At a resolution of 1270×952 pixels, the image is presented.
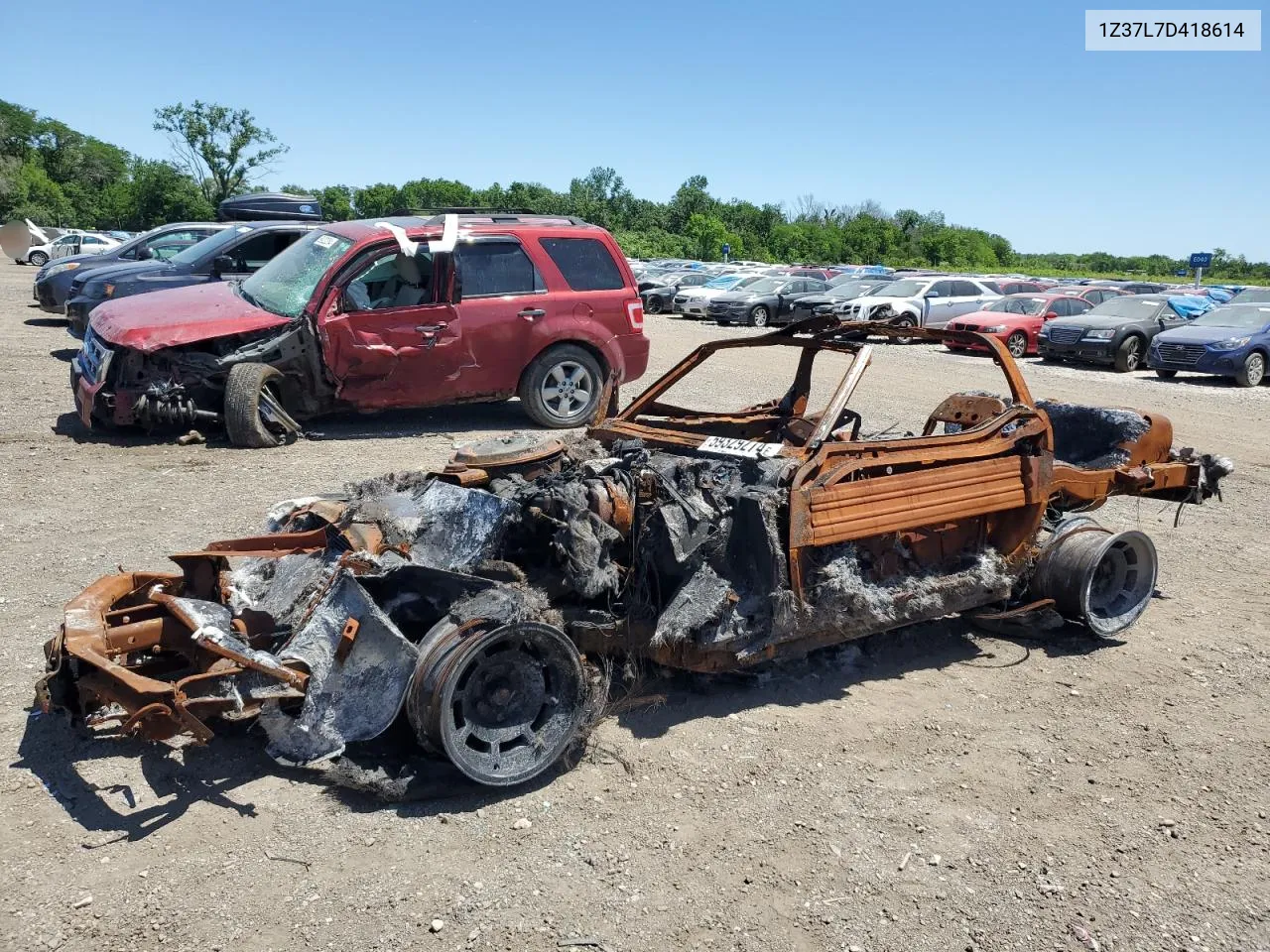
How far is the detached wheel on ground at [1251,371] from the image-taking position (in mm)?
16641

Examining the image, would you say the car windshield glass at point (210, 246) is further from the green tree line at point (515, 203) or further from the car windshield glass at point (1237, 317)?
the green tree line at point (515, 203)

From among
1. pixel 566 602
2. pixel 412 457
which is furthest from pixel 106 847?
pixel 412 457

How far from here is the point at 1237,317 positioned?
18.2m

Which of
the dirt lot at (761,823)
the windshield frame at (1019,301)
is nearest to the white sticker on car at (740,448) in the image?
the dirt lot at (761,823)

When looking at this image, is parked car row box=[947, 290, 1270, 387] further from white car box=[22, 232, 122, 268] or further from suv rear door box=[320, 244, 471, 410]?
white car box=[22, 232, 122, 268]

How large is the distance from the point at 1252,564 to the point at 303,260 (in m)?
8.57

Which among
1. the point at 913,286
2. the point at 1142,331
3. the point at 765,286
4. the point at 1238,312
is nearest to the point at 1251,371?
the point at 1238,312

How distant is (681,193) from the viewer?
7044cm

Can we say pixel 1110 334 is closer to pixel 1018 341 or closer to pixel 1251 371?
pixel 1018 341

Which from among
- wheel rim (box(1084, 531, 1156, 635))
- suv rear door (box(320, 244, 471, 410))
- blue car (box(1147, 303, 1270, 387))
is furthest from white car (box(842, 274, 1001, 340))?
wheel rim (box(1084, 531, 1156, 635))

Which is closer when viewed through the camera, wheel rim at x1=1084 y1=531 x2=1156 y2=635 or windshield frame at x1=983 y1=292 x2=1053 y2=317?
wheel rim at x1=1084 y1=531 x2=1156 y2=635

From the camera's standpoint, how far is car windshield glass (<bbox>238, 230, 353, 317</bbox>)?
948 centimetres

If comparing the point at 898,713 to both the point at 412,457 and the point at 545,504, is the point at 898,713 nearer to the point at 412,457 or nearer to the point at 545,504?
the point at 545,504

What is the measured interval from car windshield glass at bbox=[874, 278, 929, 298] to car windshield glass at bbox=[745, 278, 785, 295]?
3.78 metres
